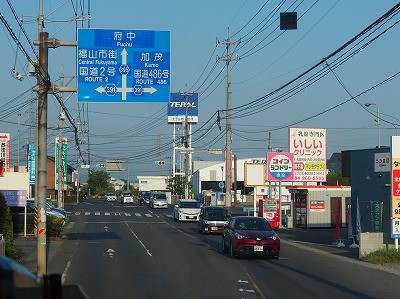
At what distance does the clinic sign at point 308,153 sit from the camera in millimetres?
47000

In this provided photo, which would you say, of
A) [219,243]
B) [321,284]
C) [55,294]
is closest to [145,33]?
[321,284]

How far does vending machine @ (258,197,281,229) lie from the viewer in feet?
144

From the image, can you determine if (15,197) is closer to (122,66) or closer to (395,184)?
(122,66)

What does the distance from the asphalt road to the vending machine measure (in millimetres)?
11930

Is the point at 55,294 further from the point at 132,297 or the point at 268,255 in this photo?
the point at 268,255

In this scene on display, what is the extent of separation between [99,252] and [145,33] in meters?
9.39

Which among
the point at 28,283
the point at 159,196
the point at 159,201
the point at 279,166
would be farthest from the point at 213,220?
the point at 159,196

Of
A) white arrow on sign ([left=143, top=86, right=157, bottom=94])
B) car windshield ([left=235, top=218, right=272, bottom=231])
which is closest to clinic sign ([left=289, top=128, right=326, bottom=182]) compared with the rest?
car windshield ([left=235, top=218, right=272, bottom=231])

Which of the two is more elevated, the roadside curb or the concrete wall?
the concrete wall

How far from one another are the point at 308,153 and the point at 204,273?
2908 centimetres

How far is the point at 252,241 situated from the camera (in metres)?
24.2

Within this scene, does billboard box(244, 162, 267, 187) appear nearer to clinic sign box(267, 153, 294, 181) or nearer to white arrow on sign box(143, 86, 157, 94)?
clinic sign box(267, 153, 294, 181)

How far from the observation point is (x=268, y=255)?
80.4 feet

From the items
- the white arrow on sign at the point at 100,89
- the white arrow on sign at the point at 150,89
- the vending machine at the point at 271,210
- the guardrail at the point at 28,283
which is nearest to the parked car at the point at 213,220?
the vending machine at the point at 271,210
